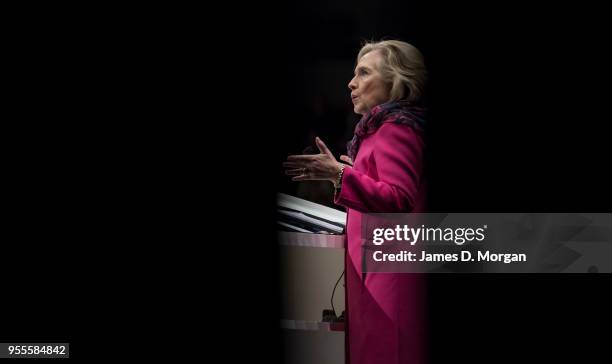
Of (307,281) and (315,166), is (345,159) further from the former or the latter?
(307,281)

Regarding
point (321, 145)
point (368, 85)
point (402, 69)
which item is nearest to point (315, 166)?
point (321, 145)

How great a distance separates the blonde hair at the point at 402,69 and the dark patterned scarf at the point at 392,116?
33mm

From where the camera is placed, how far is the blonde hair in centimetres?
265

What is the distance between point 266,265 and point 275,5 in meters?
0.87

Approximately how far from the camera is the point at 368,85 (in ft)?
8.79

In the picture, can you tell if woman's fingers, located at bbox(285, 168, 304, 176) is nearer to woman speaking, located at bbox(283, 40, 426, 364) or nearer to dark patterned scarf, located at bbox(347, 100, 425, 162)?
woman speaking, located at bbox(283, 40, 426, 364)

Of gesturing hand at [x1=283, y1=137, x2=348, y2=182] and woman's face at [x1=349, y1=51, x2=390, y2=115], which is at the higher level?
woman's face at [x1=349, y1=51, x2=390, y2=115]

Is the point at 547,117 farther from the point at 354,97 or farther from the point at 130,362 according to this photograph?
the point at 130,362

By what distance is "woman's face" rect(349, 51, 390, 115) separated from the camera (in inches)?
105

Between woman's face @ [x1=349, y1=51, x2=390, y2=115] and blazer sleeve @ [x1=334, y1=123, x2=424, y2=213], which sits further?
woman's face @ [x1=349, y1=51, x2=390, y2=115]

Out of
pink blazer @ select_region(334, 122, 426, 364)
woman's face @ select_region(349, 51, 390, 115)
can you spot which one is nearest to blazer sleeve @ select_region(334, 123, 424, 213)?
pink blazer @ select_region(334, 122, 426, 364)

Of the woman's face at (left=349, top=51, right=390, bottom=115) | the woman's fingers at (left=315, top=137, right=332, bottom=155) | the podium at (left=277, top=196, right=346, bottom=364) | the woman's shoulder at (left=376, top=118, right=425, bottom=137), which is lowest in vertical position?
the podium at (left=277, top=196, right=346, bottom=364)

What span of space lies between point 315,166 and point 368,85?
12.6 inches

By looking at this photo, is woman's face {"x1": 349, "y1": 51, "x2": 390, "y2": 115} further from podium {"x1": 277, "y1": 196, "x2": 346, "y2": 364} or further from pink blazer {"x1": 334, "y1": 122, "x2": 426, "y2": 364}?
podium {"x1": 277, "y1": 196, "x2": 346, "y2": 364}
